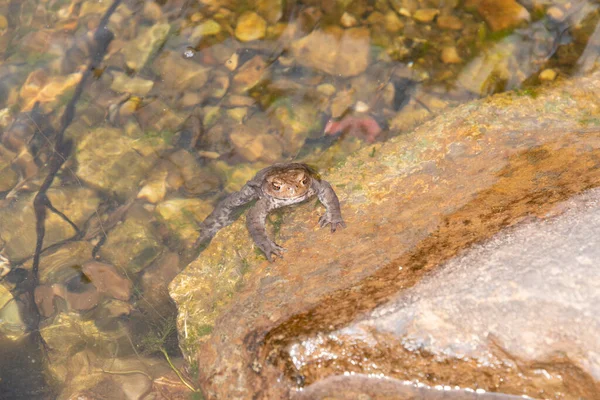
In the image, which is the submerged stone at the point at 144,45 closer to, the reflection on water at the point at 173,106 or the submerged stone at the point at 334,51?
the reflection on water at the point at 173,106

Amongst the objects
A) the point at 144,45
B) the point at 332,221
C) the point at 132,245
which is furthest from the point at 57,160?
the point at 332,221

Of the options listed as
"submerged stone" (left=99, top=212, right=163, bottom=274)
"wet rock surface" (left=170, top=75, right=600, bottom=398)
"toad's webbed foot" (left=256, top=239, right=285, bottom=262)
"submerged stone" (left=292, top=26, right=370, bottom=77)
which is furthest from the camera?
"submerged stone" (left=292, top=26, right=370, bottom=77)

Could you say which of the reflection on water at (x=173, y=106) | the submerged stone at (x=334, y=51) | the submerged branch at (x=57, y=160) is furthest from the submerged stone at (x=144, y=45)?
the submerged stone at (x=334, y=51)

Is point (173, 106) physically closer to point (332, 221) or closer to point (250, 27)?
point (250, 27)

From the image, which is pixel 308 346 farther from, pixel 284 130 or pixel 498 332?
pixel 284 130

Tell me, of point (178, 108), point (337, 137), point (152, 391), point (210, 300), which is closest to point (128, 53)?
point (178, 108)

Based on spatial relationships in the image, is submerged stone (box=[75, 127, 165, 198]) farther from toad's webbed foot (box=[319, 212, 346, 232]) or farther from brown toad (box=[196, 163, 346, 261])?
toad's webbed foot (box=[319, 212, 346, 232])

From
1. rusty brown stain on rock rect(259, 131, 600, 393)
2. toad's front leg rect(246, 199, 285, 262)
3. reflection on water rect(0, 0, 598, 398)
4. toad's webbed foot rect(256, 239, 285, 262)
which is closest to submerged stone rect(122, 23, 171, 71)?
reflection on water rect(0, 0, 598, 398)
